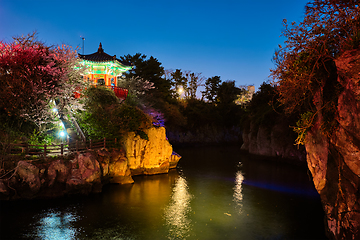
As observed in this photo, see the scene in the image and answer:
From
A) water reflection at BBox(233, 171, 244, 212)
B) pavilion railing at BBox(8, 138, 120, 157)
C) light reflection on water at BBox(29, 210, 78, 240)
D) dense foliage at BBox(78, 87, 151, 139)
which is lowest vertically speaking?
light reflection on water at BBox(29, 210, 78, 240)

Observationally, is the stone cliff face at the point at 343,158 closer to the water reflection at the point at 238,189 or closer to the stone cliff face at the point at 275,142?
the water reflection at the point at 238,189

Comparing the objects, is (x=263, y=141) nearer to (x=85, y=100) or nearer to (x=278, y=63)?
(x=85, y=100)

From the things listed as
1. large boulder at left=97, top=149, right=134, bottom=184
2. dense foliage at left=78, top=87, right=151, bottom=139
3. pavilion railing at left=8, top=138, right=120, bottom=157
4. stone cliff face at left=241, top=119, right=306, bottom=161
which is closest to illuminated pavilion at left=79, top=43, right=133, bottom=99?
dense foliage at left=78, top=87, right=151, bottom=139

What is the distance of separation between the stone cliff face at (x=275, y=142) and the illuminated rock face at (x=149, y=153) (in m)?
13.3

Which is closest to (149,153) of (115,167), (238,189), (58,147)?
(115,167)

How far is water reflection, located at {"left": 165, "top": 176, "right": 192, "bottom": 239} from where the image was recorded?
10098 mm

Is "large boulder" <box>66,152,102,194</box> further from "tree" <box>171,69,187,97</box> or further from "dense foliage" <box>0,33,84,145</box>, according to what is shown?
"tree" <box>171,69,187,97</box>

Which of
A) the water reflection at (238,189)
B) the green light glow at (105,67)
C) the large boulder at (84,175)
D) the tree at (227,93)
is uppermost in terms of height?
the tree at (227,93)

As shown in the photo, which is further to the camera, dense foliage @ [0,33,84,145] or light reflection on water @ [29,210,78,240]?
dense foliage @ [0,33,84,145]

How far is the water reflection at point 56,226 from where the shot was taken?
9558mm

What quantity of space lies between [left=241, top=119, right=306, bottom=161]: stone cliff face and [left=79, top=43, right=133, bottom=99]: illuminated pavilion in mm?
16486

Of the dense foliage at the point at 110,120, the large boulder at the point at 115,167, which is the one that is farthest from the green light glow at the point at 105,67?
the large boulder at the point at 115,167

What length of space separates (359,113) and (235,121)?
41.8 meters

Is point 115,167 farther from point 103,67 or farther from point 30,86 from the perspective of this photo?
point 103,67
